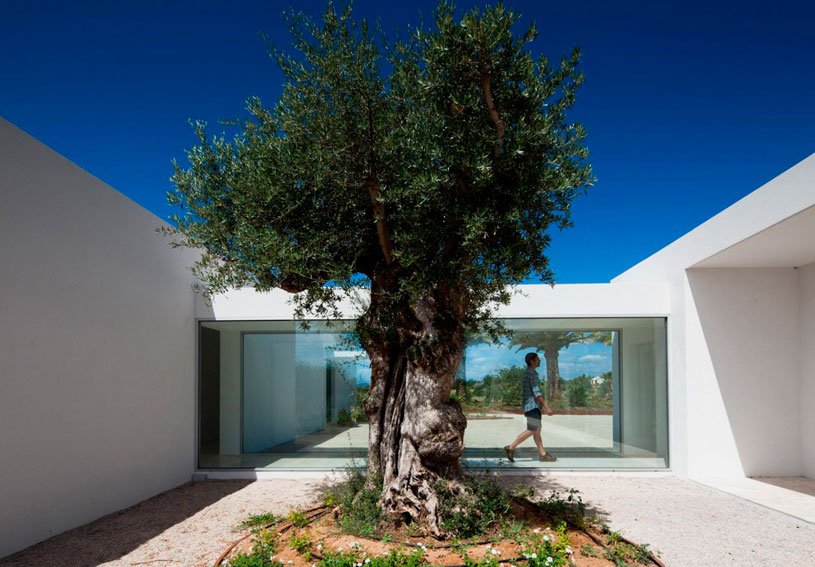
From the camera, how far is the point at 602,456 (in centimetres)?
1045

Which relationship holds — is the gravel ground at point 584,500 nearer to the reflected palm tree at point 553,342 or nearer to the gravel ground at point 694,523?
the gravel ground at point 694,523

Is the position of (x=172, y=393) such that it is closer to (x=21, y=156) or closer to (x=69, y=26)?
(x=21, y=156)

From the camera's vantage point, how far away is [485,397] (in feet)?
34.3

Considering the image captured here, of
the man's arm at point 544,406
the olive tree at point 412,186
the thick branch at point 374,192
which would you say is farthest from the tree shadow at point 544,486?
the thick branch at point 374,192

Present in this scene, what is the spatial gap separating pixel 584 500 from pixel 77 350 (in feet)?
23.1

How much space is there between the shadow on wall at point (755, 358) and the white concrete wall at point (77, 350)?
8831 mm

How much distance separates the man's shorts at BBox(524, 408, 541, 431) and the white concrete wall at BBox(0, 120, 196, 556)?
6050 mm

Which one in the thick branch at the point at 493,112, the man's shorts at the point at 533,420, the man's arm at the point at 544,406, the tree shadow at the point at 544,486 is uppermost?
the thick branch at the point at 493,112

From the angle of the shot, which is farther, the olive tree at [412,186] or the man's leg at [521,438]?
the man's leg at [521,438]

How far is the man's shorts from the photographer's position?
1040 cm

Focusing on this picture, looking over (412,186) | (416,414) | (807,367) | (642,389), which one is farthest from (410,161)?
(807,367)

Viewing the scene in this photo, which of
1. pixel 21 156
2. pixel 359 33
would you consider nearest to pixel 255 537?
pixel 21 156

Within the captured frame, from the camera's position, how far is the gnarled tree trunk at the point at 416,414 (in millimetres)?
6145

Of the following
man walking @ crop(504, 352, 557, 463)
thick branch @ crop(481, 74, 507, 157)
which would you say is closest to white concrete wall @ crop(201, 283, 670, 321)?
man walking @ crop(504, 352, 557, 463)
